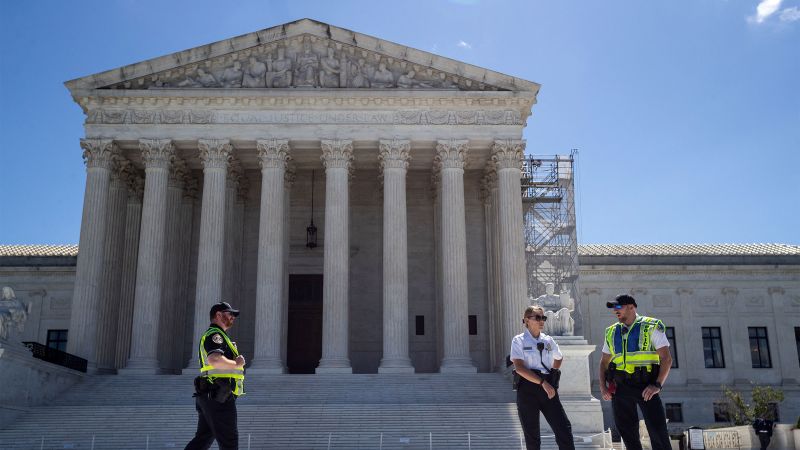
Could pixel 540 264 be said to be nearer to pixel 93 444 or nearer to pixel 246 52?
pixel 246 52

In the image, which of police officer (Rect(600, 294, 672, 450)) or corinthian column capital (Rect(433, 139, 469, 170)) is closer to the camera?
police officer (Rect(600, 294, 672, 450))

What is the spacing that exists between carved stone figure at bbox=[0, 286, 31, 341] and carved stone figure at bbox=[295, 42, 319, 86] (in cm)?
1505

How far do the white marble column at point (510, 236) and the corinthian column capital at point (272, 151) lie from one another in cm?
966

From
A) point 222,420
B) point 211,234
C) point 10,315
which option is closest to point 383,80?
point 211,234

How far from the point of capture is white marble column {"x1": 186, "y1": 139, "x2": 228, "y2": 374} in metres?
32.9

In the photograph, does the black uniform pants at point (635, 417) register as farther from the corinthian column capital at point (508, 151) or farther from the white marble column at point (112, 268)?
the white marble column at point (112, 268)

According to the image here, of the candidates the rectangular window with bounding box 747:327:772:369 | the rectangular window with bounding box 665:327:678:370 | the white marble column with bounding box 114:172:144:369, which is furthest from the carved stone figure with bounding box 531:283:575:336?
the rectangular window with bounding box 747:327:772:369

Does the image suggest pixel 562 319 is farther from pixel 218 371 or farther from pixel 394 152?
pixel 218 371

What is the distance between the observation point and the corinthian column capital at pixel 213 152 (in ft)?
113

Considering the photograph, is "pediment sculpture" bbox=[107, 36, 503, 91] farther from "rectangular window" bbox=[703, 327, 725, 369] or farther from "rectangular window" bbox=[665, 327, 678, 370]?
"rectangular window" bbox=[703, 327, 725, 369]

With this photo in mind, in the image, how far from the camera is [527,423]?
31.6 ft

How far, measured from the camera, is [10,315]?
27250 millimetres

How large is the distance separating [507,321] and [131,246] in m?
18.9

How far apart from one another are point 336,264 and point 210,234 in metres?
5.76
